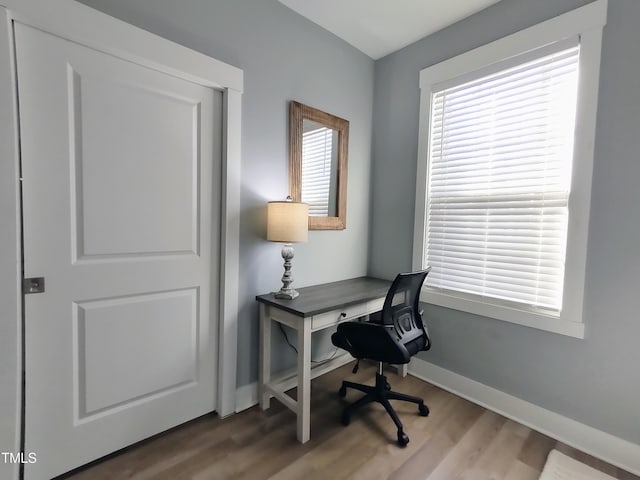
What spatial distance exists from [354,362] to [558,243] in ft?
5.85

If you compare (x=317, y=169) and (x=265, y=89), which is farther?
(x=317, y=169)

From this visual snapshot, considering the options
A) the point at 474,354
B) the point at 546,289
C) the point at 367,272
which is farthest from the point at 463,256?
the point at 367,272

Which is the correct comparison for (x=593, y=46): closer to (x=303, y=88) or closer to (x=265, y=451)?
(x=303, y=88)

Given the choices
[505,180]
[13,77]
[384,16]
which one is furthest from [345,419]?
[384,16]

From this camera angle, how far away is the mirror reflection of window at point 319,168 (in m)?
2.18

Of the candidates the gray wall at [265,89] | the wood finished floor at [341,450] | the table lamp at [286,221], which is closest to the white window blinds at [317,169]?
the gray wall at [265,89]

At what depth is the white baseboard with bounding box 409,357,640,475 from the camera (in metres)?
1.53

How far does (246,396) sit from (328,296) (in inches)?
33.8

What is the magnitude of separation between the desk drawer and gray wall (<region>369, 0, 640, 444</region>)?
61cm

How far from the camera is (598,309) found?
1.60m

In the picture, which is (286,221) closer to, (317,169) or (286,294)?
(286,294)

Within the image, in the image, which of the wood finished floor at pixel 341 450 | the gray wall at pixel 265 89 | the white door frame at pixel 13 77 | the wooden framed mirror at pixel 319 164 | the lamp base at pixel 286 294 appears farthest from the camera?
the wooden framed mirror at pixel 319 164

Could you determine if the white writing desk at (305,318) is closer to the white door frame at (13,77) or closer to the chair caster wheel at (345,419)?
the chair caster wheel at (345,419)

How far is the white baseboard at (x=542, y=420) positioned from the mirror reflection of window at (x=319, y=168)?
154cm
